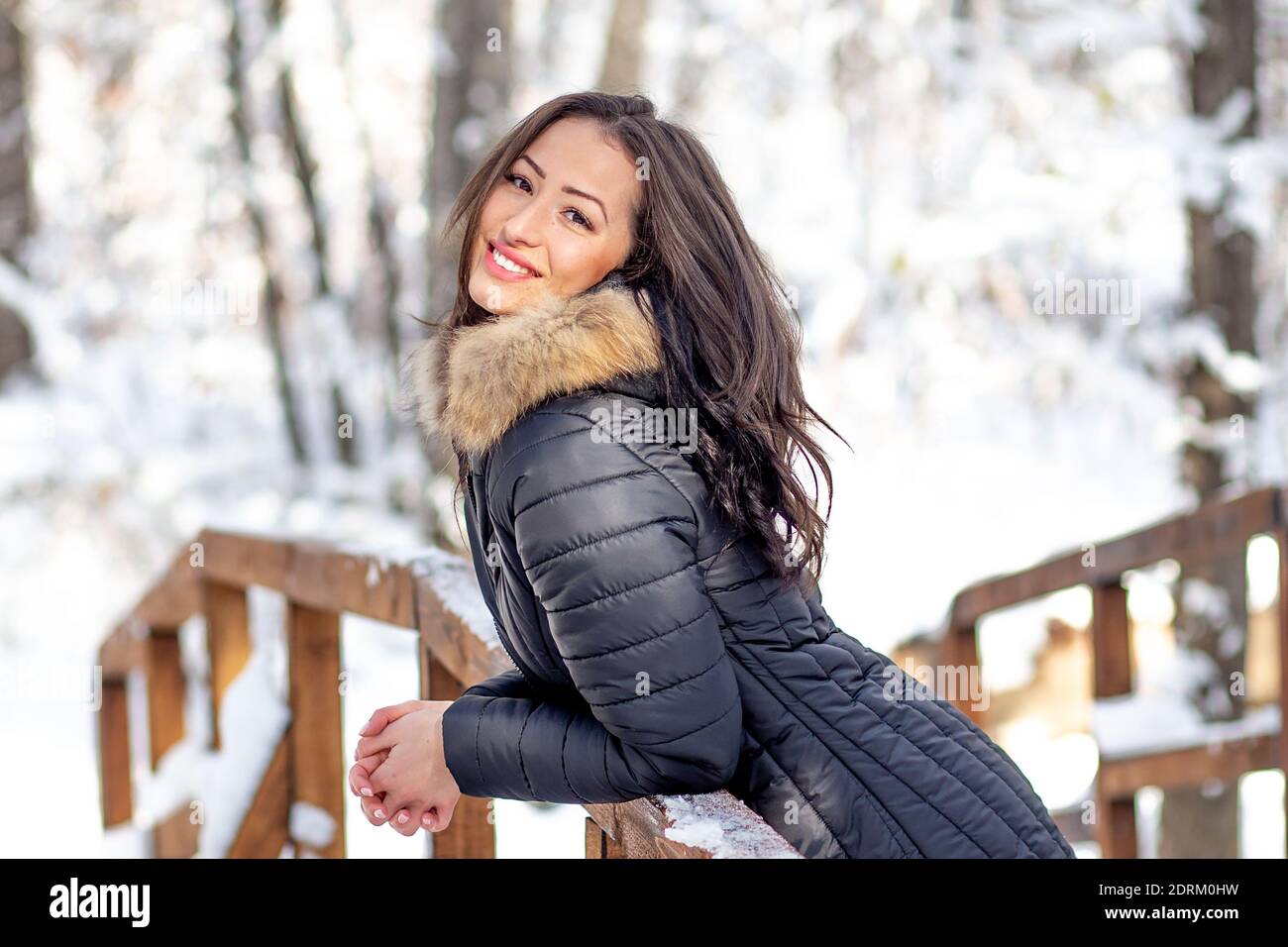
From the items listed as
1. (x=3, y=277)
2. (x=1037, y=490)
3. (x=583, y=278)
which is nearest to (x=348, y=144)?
(x=3, y=277)

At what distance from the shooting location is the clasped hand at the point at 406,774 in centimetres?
162

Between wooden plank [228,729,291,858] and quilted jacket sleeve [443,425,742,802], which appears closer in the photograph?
quilted jacket sleeve [443,425,742,802]

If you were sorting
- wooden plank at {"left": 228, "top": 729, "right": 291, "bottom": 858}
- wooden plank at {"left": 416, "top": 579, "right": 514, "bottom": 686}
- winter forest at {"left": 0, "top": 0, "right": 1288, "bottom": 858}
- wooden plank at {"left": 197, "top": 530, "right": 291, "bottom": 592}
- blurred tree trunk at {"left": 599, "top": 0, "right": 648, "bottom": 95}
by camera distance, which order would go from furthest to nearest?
blurred tree trunk at {"left": 599, "top": 0, "right": 648, "bottom": 95} → winter forest at {"left": 0, "top": 0, "right": 1288, "bottom": 858} → wooden plank at {"left": 228, "top": 729, "right": 291, "bottom": 858} → wooden plank at {"left": 197, "top": 530, "right": 291, "bottom": 592} → wooden plank at {"left": 416, "top": 579, "right": 514, "bottom": 686}

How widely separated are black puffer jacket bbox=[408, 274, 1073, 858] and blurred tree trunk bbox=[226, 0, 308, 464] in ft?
21.8

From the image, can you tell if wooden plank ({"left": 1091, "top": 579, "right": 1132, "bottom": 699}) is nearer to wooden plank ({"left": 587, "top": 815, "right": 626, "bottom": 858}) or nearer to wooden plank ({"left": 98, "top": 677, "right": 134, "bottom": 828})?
wooden plank ({"left": 587, "top": 815, "right": 626, "bottom": 858})

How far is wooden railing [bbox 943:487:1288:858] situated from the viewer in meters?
3.47

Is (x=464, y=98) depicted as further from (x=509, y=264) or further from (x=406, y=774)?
(x=406, y=774)

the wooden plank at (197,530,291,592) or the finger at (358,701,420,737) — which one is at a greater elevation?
the wooden plank at (197,530,291,592)

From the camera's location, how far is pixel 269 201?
8633 mm

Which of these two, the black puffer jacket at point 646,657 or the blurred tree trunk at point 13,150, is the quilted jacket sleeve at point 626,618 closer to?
the black puffer jacket at point 646,657

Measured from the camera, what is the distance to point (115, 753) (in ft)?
15.6

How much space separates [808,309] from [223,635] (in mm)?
5541

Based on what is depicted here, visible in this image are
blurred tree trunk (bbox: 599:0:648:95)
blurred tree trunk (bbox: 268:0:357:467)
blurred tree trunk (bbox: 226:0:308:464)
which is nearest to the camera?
blurred tree trunk (bbox: 599:0:648:95)

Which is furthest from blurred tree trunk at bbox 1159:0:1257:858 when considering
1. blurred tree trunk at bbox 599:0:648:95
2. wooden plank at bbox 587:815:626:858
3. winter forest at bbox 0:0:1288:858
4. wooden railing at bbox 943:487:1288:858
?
wooden plank at bbox 587:815:626:858
